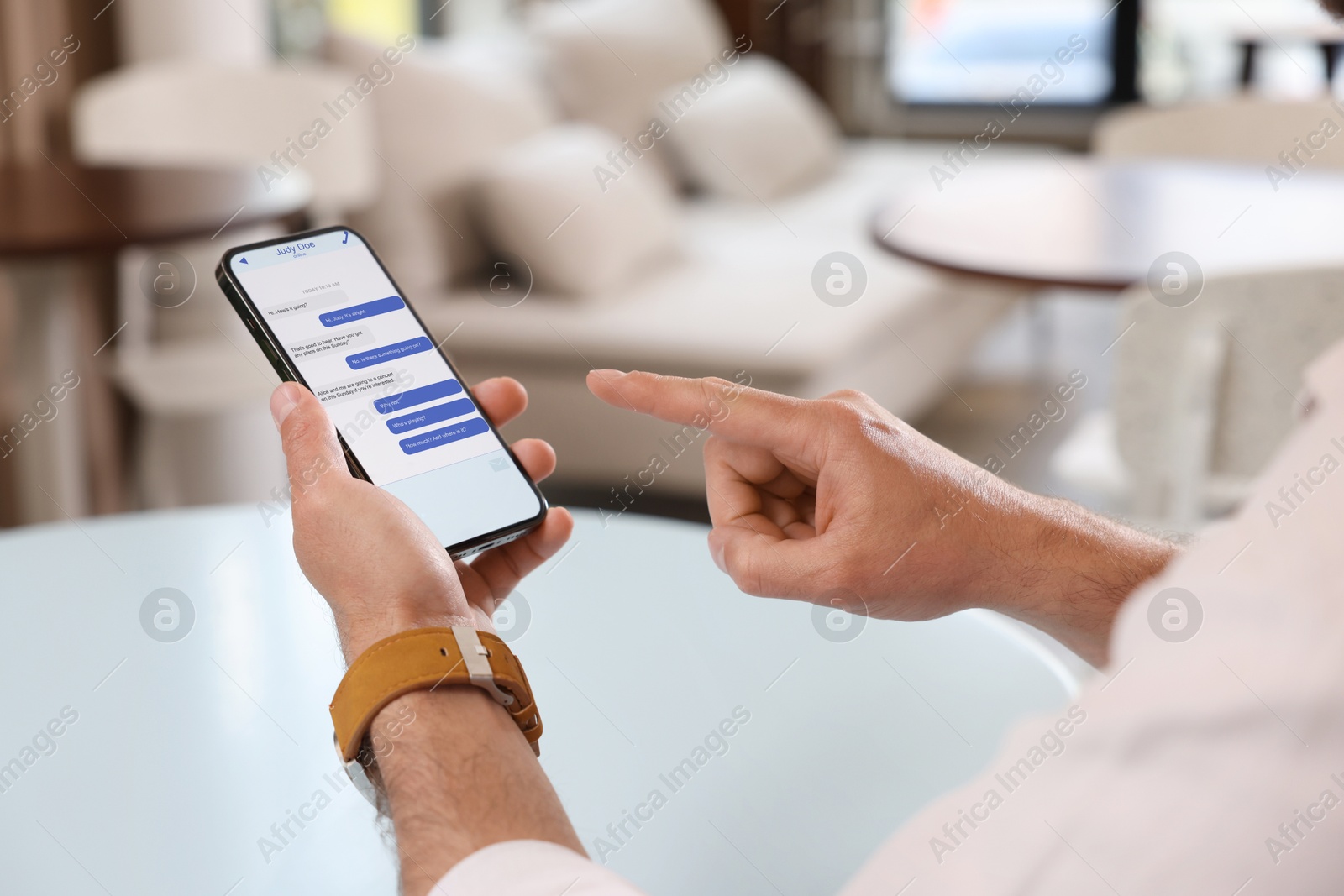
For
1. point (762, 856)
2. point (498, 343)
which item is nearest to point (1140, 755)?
point (762, 856)

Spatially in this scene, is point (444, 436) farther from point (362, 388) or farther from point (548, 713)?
point (548, 713)

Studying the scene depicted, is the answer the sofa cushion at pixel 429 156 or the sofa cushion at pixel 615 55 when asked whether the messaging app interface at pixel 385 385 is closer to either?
the sofa cushion at pixel 429 156

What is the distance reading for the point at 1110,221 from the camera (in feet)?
6.58

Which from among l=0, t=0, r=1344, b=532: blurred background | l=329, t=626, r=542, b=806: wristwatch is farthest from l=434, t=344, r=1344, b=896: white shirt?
l=0, t=0, r=1344, b=532: blurred background

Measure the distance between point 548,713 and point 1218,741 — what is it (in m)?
0.44

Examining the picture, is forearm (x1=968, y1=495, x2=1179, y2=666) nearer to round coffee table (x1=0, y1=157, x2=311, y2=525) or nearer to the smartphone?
the smartphone

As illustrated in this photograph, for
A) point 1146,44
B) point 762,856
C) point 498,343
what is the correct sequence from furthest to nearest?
point 1146,44, point 498,343, point 762,856

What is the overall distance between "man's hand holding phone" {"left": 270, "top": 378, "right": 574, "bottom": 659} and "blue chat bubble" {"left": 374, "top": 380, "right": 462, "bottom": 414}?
0.27 feet

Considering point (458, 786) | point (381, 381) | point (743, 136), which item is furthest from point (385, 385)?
point (743, 136)

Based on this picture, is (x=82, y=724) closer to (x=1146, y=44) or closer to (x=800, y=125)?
(x=800, y=125)

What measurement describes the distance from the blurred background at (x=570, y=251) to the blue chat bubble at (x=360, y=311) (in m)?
0.97

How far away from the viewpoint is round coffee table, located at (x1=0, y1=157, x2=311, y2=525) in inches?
68.0

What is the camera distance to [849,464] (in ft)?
2.46

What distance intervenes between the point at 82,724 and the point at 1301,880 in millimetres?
628
